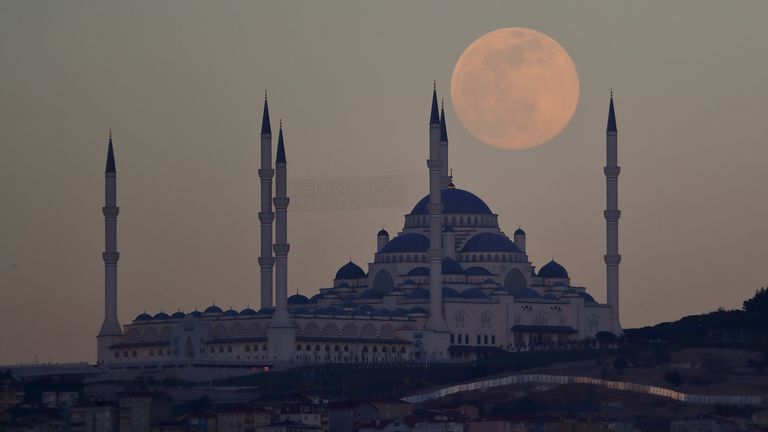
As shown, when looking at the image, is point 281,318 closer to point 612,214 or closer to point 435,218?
point 435,218

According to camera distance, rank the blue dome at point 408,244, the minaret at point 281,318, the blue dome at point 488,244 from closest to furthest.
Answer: the minaret at point 281,318 < the blue dome at point 408,244 < the blue dome at point 488,244

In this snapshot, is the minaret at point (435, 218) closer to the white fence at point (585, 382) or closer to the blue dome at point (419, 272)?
the blue dome at point (419, 272)

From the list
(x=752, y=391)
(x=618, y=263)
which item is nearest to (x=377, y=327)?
(x=618, y=263)

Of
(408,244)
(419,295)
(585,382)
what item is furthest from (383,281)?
(585,382)

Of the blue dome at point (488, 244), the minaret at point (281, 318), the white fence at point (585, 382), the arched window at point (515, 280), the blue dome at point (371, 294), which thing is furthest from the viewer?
the blue dome at point (488, 244)

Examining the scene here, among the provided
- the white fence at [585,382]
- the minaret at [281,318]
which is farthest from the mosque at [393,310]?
the white fence at [585,382]

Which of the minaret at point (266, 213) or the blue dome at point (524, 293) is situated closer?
the minaret at point (266, 213)

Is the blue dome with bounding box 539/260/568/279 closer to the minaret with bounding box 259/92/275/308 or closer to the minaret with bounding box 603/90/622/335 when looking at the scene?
the minaret with bounding box 603/90/622/335
